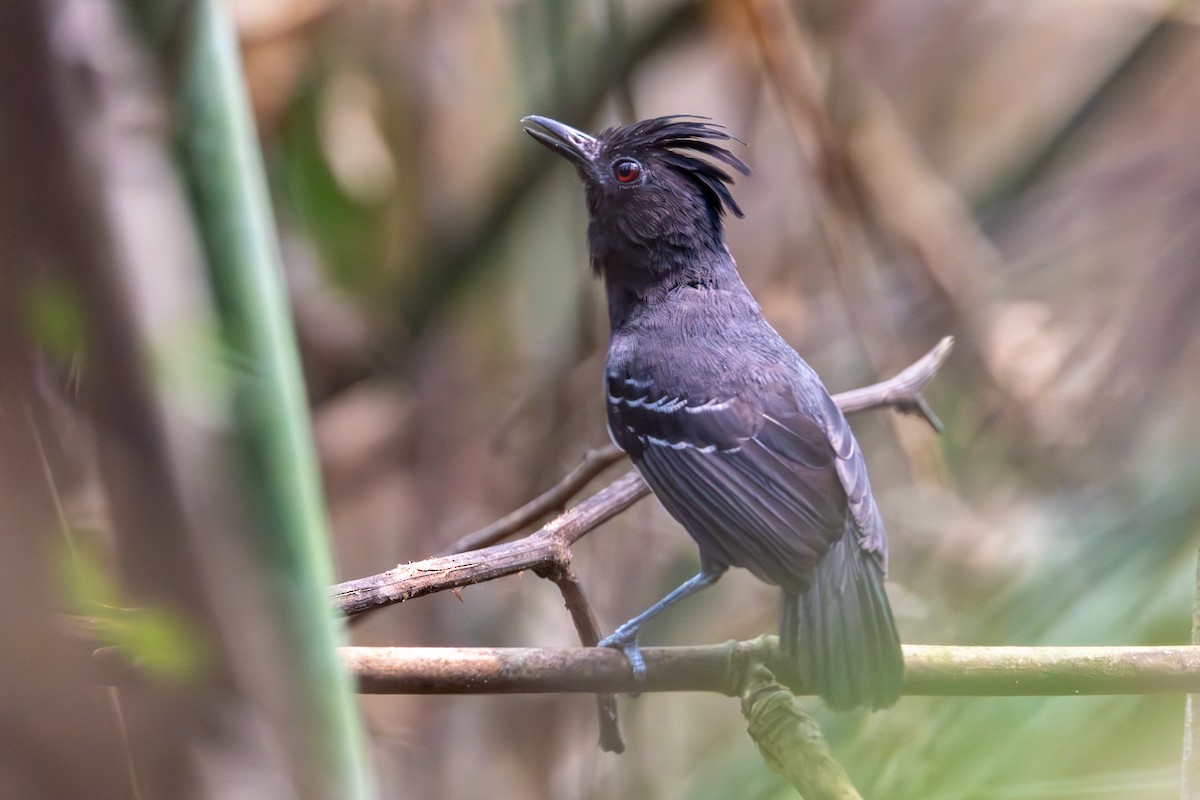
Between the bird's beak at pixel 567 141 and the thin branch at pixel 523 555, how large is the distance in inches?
26.6

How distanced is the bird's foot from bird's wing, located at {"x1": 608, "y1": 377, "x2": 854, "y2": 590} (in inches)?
10.7

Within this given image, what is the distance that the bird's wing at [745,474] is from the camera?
1847 millimetres

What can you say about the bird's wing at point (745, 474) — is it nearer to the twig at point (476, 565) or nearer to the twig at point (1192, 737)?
the twig at point (476, 565)

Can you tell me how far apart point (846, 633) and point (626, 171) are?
1.05 meters

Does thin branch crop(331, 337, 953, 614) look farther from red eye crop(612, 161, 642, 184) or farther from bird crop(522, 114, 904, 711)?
red eye crop(612, 161, 642, 184)

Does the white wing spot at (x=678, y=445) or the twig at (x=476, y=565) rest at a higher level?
the white wing spot at (x=678, y=445)

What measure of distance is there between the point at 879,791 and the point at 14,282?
0.98 metres

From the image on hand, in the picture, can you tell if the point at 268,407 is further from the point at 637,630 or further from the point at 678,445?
the point at 678,445

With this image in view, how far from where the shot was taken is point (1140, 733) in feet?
4.11

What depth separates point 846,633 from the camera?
66.2 inches

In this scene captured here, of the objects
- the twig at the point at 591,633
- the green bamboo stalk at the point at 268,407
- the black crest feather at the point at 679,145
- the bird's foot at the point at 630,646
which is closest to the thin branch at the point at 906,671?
the bird's foot at the point at 630,646

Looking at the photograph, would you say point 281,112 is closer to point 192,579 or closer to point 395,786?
point 395,786

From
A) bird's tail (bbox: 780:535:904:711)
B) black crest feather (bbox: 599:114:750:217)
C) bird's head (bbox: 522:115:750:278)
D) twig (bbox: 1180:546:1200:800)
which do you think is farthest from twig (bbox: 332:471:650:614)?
twig (bbox: 1180:546:1200:800)

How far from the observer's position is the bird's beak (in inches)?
83.2
